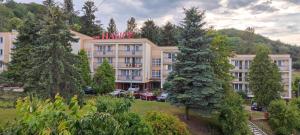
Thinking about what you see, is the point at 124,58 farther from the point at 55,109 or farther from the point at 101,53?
the point at 55,109

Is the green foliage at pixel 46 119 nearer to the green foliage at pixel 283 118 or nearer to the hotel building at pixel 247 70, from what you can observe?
the green foliage at pixel 283 118

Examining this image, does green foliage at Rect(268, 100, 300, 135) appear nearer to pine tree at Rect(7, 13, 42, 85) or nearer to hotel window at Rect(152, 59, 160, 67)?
pine tree at Rect(7, 13, 42, 85)

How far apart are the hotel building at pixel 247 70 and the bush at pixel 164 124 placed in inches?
1493

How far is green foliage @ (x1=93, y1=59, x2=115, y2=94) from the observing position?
141 ft

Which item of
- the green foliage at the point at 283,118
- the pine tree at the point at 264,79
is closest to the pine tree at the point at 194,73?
the green foliage at the point at 283,118

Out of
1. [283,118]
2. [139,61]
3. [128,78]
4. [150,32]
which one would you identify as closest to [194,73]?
[283,118]

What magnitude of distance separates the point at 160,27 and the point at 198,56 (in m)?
61.0

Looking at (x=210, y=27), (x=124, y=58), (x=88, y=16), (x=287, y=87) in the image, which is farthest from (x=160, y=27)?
(x=210, y=27)

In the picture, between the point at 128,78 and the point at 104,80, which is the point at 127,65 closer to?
the point at 128,78

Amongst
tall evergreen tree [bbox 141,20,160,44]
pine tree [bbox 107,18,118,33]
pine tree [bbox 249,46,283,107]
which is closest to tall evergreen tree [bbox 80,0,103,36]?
pine tree [bbox 107,18,118,33]

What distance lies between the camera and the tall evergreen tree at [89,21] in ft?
285

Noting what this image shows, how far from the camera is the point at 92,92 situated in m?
45.1

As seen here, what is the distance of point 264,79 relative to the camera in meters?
46.6

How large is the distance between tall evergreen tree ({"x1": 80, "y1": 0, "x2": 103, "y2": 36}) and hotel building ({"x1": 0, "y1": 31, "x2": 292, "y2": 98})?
2398 centimetres
